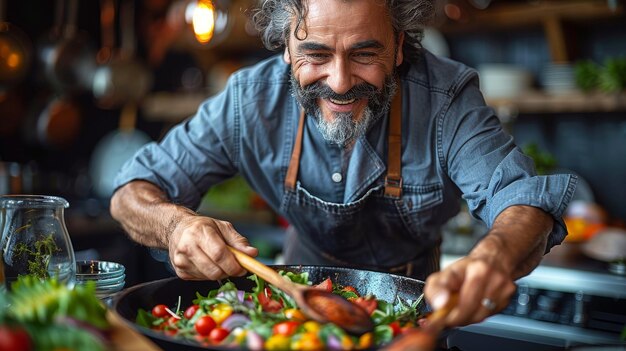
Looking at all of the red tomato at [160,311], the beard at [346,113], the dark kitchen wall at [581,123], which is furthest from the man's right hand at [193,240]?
the dark kitchen wall at [581,123]

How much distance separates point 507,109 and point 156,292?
9.66 feet

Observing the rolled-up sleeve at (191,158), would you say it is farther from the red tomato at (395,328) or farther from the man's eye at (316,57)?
the red tomato at (395,328)

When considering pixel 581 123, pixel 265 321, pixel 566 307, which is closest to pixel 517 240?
pixel 265 321

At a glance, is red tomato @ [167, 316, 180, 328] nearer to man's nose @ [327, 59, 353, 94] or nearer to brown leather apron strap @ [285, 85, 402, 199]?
man's nose @ [327, 59, 353, 94]

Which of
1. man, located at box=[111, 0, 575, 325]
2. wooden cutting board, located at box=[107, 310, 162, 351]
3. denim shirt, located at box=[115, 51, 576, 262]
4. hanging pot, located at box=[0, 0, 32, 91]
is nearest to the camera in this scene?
wooden cutting board, located at box=[107, 310, 162, 351]

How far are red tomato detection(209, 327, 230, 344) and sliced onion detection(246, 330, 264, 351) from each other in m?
0.10

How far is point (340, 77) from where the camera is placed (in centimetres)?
176

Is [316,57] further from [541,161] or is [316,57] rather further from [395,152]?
[541,161]

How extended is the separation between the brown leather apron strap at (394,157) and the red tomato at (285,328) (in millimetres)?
842

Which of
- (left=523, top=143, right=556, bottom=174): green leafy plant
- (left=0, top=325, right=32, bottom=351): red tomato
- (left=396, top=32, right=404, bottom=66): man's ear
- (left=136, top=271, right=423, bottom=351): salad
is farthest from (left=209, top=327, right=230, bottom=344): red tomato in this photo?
(left=523, top=143, right=556, bottom=174): green leafy plant

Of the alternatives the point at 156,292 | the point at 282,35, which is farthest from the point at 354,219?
the point at 156,292

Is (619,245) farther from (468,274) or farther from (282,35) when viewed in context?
(468,274)

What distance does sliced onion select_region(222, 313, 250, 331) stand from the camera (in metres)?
1.33

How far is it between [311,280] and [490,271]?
1.86 feet
